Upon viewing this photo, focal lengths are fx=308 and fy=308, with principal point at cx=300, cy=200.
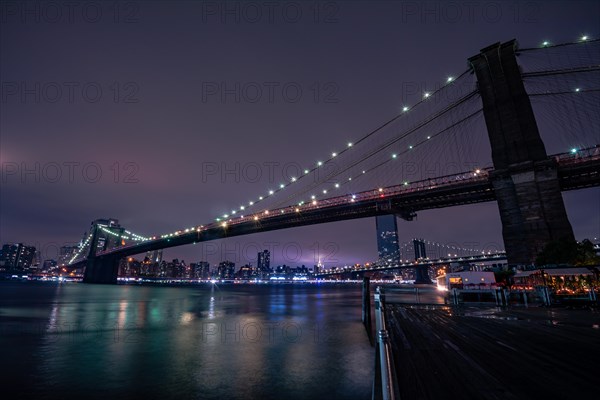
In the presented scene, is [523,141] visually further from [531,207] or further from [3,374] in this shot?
[3,374]

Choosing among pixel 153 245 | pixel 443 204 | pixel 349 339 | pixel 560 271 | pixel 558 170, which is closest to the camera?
pixel 349 339

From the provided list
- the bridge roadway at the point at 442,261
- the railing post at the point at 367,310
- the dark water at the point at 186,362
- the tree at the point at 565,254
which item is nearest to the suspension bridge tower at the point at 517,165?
the tree at the point at 565,254

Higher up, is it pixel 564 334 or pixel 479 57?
pixel 479 57

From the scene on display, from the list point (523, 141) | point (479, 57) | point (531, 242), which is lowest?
point (531, 242)

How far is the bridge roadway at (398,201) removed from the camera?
120 ft

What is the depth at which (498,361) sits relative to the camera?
789 cm

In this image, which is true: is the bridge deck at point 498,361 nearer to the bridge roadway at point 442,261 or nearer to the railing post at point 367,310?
the railing post at point 367,310

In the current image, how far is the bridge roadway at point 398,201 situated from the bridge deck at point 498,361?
30.2 m

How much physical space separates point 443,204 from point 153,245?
77.1 metres

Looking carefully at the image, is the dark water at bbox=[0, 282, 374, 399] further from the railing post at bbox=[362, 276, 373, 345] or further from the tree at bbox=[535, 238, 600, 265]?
the tree at bbox=[535, 238, 600, 265]

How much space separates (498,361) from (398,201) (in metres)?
48.3

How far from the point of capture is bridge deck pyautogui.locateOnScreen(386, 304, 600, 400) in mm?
5992

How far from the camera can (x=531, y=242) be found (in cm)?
3216

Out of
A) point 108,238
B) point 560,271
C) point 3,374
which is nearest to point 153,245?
point 108,238
